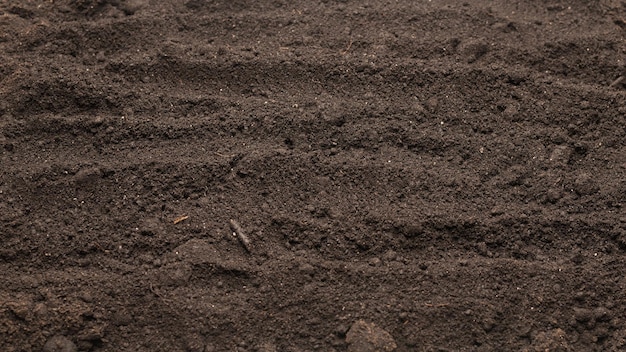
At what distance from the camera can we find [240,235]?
2.18 metres

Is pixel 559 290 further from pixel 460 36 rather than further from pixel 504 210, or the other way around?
pixel 460 36

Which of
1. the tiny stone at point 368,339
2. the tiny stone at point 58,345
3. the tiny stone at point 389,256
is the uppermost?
the tiny stone at point 389,256

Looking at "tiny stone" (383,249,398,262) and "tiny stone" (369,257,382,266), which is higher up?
"tiny stone" (383,249,398,262)

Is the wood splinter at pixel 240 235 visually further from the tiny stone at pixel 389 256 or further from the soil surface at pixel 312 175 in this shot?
the tiny stone at pixel 389 256

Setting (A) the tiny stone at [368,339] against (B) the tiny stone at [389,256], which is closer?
(A) the tiny stone at [368,339]

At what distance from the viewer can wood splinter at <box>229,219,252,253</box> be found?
2.16m

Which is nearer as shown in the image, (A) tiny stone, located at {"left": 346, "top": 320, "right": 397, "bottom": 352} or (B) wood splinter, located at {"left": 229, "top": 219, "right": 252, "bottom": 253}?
(A) tiny stone, located at {"left": 346, "top": 320, "right": 397, "bottom": 352}

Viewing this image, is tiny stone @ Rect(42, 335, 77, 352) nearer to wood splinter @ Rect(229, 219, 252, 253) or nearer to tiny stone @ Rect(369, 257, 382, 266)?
wood splinter @ Rect(229, 219, 252, 253)

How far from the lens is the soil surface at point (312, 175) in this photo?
2.09 m

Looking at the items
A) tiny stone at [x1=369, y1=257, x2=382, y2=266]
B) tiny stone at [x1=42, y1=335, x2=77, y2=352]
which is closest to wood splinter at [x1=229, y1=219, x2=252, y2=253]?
tiny stone at [x1=369, y1=257, x2=382, y2=266]

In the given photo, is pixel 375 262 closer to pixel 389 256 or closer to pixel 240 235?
pixel 389 256

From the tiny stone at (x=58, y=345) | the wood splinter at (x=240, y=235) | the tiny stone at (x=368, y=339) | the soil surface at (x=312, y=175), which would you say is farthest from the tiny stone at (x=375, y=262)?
the tiny stone at (x=58, y=345)

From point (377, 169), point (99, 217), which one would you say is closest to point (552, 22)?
point (377, 169)

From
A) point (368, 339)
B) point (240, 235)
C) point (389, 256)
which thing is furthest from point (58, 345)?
point (389, 256)
